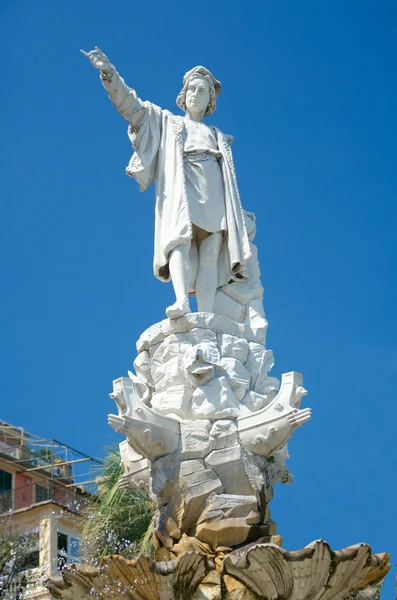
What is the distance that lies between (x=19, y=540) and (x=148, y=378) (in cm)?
737

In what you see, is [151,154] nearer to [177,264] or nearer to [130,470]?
[177,264]

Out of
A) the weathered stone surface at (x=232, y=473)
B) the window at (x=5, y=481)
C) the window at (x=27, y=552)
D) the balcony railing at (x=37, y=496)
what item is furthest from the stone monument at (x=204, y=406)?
the window at (x=5, y=481)

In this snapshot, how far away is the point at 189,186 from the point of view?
17.3 meters

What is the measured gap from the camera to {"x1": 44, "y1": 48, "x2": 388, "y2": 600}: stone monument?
45.9 ft

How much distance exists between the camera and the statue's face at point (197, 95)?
1778cm

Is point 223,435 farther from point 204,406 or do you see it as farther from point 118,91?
point 118,91

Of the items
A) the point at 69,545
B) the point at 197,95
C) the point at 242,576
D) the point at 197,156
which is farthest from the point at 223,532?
the point at 69,545

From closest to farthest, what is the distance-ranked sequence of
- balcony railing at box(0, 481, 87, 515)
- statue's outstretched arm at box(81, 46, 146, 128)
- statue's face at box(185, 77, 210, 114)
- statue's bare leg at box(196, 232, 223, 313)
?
1. statue's outstretched arm at box(81, 46, 146, 128)
2. statue's bare leg at box(196, 232, 223, 313)
3. statue's face at box(185, 77, 210, 114)
4. balcony railing at box(0, 481, 87, 515)

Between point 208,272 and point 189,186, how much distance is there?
116cm

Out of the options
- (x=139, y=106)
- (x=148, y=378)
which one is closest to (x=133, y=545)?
(x=148, y=378)

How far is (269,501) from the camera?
15.6 meters

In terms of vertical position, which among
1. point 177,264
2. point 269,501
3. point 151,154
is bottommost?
point 269,501

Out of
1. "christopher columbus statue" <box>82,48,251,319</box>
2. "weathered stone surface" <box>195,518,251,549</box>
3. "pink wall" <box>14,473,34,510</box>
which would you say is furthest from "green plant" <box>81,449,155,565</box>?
"weathered stone surface" <box>195,518,251,549</box>

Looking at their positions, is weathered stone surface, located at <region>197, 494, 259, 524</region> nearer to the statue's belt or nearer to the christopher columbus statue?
the christopher columbus statue
